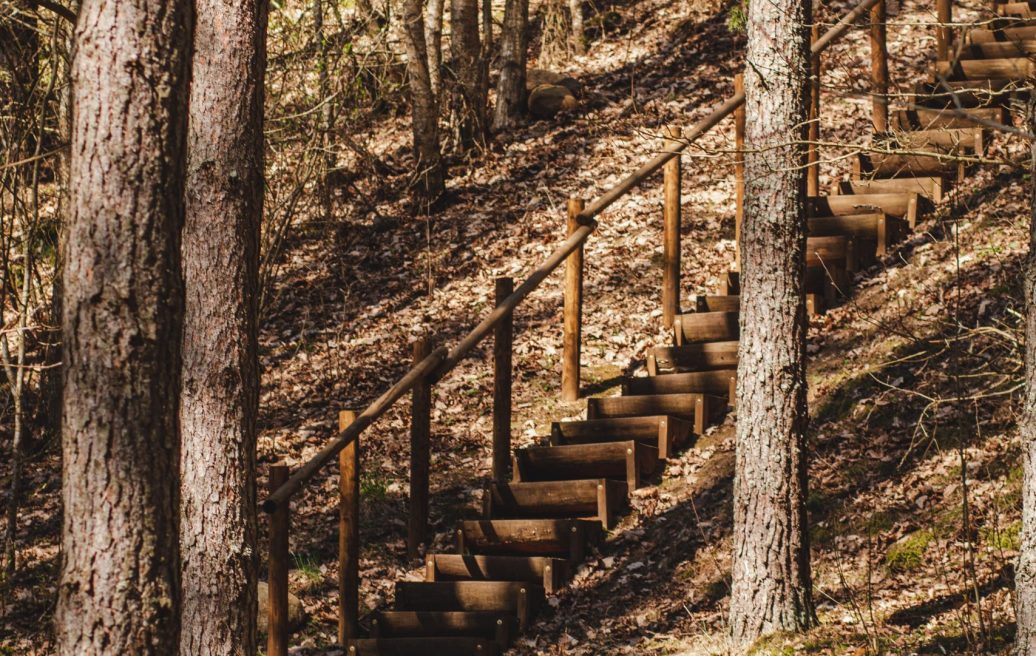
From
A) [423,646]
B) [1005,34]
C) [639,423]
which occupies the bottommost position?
[423,646]

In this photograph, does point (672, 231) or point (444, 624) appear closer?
point (444, 624)

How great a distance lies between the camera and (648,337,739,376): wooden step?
943 cm

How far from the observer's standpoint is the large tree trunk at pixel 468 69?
15.2 m

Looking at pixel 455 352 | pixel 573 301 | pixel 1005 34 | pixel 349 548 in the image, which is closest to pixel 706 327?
pixel 573 301

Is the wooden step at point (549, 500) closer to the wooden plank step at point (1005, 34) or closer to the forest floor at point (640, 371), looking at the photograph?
the forest floor at point (640, 371)

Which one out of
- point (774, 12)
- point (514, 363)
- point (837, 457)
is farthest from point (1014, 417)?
point (514, 363)

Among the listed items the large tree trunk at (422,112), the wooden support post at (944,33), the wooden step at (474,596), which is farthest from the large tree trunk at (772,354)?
the large tree trunk at (422,112)

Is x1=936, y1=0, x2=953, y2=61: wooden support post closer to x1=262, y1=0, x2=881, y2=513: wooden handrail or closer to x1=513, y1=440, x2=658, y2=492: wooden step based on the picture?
x1=262, y1=0, x2=881, y2=513: wooden handrail

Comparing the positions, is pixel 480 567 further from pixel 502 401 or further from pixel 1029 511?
pixel 1029 511

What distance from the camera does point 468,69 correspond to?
15391mm

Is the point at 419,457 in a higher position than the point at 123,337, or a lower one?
lower

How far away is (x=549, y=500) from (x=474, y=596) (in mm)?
1028

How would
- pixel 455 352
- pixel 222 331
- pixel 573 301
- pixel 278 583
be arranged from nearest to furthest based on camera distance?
pixel 222 331, pixel 278 583, pixel 455 352, pixel 573 301

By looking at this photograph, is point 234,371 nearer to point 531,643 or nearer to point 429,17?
point 531,643
